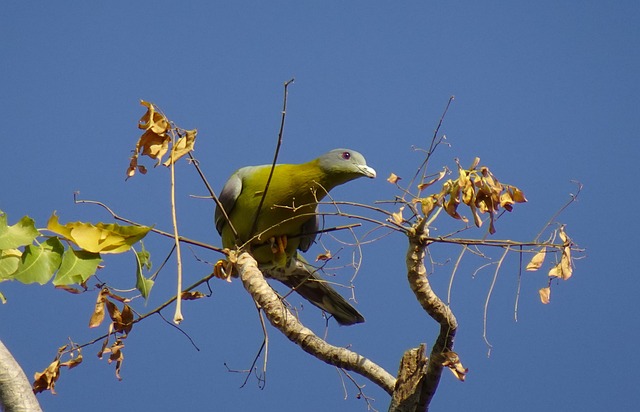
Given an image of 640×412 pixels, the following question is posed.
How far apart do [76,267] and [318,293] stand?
6.29ft

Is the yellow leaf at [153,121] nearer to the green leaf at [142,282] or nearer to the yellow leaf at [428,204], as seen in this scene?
the green leaf at [142,282]

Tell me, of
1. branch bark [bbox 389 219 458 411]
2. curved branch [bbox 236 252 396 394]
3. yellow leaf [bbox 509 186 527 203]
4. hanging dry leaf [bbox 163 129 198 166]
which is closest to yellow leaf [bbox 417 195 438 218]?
branch bark [bbox 389 219 458 411]

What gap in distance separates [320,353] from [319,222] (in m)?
1.66

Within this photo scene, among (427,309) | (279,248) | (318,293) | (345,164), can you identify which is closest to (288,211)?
(279,248)

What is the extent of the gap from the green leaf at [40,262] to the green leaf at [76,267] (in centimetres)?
2

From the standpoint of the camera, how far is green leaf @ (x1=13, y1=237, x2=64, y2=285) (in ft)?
7.88

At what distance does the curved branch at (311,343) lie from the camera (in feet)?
9.03

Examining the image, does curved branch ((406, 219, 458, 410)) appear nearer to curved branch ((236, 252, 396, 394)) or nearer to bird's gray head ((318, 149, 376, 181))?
curved branch ((236, 252, 396, 394))

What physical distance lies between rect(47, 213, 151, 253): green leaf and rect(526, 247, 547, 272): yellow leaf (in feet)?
3.88

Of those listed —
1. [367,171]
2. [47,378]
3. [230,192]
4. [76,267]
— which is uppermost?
[367,171]

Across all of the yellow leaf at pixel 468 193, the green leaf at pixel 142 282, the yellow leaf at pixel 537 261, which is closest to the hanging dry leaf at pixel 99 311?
the green leaf at pixel 142 282

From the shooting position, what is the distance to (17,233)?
2359 millimetres

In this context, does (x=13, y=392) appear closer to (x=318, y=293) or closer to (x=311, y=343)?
(x=311, y=343)

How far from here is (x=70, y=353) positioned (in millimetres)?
2812
